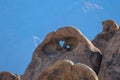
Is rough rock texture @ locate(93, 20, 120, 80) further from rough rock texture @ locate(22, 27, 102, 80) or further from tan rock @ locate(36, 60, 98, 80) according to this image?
tan rock @ locate(36, 60, 98, 80)

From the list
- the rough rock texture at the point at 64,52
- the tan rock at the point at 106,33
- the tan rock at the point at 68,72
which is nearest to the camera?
the tan rock at the point at 68,72

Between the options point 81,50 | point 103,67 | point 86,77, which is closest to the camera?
point 86,77

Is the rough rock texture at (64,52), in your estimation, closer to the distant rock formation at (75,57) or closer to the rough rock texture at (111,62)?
the distant rock formation at (75,57)

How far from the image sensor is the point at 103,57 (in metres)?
11.4

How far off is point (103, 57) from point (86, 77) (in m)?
4.61

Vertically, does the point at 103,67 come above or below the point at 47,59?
below

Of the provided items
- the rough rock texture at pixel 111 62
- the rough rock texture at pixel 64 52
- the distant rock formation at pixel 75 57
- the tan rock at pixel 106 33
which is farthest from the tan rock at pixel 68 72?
the tan rock at pixel 106 33

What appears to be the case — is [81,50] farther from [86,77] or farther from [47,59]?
[86,77]

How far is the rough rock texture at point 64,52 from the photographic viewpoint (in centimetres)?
1153

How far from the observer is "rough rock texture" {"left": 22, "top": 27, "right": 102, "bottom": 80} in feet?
37.8

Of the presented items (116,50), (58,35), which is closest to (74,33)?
(58,35)

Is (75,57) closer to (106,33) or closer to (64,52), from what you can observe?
(64,52)

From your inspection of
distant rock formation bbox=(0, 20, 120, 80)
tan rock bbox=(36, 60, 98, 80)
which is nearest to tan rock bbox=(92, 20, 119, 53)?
distant rock formation bbox=(0, 20, 120, 80)

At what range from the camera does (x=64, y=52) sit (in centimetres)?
1295
